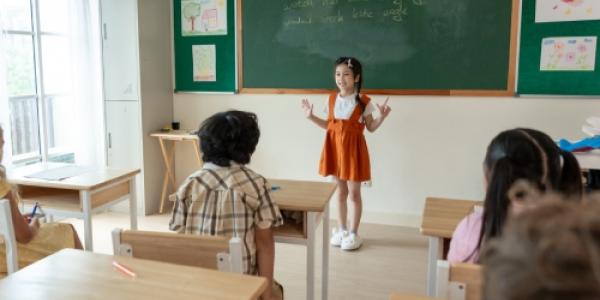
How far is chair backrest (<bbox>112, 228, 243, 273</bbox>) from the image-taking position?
4.92 ft

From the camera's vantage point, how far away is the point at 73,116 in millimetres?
4645

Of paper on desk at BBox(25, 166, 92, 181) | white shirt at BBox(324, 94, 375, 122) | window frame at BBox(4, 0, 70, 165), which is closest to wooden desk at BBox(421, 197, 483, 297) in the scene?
white shirt at BBox(324, 94, 375, 122)

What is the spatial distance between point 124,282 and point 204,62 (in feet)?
11.9

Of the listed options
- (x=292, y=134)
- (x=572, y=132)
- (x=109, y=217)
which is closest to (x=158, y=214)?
(x=109, y=217)

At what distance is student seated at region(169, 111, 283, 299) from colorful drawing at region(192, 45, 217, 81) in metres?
2.89

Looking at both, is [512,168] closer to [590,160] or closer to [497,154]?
[497,154]

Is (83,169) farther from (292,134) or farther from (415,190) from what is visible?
(415,190)

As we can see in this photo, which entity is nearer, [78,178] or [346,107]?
[78,178]

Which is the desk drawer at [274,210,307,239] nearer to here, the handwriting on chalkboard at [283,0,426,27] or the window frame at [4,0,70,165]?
the handwriting on chalkboard at [283,0,426,27]

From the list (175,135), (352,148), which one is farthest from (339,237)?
(175,135)

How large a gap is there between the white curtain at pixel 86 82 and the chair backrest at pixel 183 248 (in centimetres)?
344

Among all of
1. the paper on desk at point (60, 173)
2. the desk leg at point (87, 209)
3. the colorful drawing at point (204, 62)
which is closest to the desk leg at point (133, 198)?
the paper on desk at point (60, 173)

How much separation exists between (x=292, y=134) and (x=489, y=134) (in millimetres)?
1700

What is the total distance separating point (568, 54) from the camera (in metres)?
3.71
